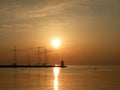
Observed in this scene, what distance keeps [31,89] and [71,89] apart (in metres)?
7.21

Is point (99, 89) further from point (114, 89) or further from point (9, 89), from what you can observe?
point (9, 89)

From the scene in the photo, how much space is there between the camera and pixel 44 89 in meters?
54.2

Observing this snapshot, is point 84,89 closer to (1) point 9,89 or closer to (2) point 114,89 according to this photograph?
(2) point 114,89

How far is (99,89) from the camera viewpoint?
175ft

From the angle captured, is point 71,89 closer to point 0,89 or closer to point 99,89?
point 99,89

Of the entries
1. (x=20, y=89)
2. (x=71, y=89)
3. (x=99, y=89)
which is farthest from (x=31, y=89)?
(x=99, y=89)

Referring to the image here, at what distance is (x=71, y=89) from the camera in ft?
175

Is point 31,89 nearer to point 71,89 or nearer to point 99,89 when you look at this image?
point 71,89

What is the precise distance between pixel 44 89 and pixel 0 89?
309 inches

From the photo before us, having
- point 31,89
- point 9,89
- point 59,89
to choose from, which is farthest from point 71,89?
point 9,89

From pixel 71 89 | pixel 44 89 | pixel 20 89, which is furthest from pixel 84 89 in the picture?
pixel 20 89

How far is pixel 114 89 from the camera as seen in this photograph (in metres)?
52.8

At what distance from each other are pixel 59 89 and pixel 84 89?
4542mm

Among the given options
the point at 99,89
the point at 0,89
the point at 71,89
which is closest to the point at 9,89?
the point at 0,89
